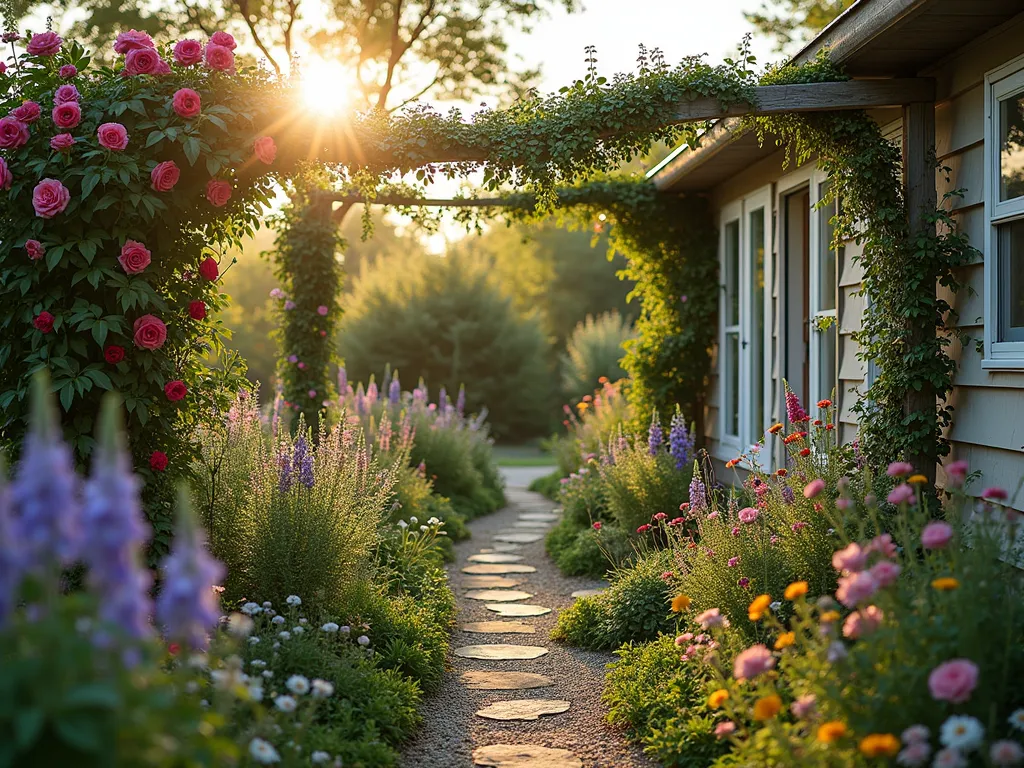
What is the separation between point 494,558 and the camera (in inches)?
277

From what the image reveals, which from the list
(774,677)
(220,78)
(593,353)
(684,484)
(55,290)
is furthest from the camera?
(593,353)

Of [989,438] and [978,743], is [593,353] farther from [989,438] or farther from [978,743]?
[978,743]

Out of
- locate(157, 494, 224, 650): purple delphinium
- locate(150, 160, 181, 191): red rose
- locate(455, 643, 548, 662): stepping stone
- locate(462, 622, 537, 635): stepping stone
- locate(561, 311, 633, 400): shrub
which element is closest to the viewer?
locate(157, 494, 224, 650): purple delphinium

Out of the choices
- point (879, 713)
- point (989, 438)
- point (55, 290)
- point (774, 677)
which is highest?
point (55, 290)

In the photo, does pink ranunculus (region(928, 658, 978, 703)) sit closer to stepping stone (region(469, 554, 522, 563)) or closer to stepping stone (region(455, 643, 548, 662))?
stepping stone (region(455, 643, 548, 662))

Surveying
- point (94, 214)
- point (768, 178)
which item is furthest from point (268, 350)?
point (94, 214)

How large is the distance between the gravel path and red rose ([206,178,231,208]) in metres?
2.38

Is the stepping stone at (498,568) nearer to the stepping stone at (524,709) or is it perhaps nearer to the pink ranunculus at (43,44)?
the stepping stone at (524,709)

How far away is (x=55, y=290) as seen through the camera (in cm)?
389

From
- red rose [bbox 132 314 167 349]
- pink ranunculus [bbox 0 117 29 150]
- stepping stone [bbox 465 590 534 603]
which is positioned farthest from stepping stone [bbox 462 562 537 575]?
pink ranunculus [bbox 0 117 29 150]

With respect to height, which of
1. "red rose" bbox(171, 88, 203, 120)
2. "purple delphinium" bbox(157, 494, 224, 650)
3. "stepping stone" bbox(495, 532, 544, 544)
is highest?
"red rose" bbox(171, 88, 203, 120)

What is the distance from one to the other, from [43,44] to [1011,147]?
161 inches

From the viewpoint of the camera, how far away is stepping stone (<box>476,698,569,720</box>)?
12.3 ft

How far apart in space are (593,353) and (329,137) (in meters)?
13.7
